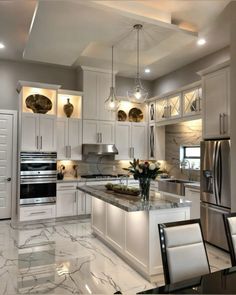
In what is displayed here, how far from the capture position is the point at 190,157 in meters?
5.83

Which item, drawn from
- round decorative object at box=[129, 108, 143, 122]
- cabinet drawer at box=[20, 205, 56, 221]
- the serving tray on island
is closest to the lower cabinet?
cabinet drawer at box=[20, 205, 56, 221]

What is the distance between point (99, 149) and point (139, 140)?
4.11 ft

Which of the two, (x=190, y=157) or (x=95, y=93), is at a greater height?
(x=95, y=93)

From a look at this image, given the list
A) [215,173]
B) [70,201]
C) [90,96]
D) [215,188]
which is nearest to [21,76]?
[90,96]

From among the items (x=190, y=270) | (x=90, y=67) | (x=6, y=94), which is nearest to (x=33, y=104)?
(x=6, y=94)

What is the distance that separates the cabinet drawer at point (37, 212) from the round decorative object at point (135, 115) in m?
3.11

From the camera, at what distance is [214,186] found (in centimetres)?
401

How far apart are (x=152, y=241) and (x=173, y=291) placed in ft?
5.31

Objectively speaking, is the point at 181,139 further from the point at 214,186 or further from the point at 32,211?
the point at 32,211

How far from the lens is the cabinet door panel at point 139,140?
6.73 meters

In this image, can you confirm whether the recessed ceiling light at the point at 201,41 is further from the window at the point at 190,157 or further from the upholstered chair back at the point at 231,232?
the upholstered chair back at the point at 231,232

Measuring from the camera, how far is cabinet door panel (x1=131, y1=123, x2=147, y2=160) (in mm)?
6734

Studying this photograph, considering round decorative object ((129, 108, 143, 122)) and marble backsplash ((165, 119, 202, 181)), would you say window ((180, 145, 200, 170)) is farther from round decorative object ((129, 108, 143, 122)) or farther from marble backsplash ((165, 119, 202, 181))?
round decorative object ((129, 108, 143, 122))

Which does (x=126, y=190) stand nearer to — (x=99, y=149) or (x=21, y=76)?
(x=99, y=149)
